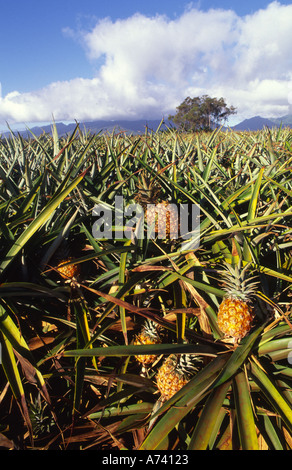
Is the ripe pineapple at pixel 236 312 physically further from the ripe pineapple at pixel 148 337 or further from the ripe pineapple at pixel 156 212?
the ripe pineapple at pixel 156 212

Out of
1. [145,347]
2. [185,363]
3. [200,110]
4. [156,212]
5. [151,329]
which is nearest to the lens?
[145,347]

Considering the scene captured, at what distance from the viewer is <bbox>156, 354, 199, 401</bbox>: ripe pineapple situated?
3.13ft

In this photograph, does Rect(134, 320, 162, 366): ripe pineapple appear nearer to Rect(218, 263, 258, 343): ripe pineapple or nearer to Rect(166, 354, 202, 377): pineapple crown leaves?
Rect(166, 354, 202, 377): pineapple crown leaves

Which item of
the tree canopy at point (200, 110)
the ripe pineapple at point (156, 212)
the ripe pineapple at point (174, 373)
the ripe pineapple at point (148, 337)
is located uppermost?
the tree canopy at point (200, 110)

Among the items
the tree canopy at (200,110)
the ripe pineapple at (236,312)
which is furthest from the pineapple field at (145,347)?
the tree canopy at (200,110)

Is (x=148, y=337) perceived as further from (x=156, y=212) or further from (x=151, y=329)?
(x=156, y=212)

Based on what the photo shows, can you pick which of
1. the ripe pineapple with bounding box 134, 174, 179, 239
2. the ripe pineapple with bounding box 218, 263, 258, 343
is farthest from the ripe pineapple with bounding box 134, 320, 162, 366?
the ripe pineapple with bounding box 134, 174, 179, 239

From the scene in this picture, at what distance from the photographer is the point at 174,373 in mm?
973

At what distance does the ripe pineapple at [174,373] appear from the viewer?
0.96 meters

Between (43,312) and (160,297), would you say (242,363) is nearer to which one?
(160,297)

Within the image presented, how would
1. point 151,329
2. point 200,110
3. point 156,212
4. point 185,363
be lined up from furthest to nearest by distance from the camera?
1. point 200,110
2. point 156,212
3. point 151,329
4. point 185,363

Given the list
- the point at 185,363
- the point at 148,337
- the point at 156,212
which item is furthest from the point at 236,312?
the point at 156,212

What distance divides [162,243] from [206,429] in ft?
2.90

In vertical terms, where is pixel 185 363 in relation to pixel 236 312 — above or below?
below
